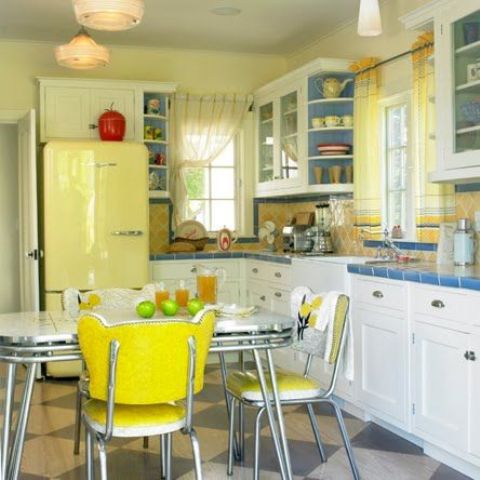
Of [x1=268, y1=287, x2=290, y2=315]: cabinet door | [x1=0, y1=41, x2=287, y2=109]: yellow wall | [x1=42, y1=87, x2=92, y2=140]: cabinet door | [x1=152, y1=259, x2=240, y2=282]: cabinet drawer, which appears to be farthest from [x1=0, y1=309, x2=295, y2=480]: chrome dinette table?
[x1=0, y1=41, x2=287, y2=109]: yellow wall

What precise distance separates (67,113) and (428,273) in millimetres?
3498

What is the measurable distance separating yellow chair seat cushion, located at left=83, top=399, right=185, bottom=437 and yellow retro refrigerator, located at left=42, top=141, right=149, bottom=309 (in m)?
2.88

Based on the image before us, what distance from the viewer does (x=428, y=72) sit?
4477 mm

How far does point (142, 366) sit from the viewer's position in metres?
2.59

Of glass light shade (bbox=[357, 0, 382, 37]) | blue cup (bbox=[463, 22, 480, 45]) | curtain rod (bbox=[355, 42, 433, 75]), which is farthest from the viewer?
curtain rod (bbox=[355, 42, 433, 75])

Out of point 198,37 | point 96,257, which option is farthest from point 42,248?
point 198,37

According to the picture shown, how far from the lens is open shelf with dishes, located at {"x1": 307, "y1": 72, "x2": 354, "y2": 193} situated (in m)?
5.55

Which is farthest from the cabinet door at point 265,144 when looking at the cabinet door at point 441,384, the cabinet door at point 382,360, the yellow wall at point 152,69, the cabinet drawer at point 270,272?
the cabinet door at point 441,384

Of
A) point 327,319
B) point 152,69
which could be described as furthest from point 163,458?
point 152,69

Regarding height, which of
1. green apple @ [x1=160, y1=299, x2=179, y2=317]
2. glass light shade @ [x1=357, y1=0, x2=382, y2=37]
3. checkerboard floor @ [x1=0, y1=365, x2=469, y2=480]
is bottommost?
checkerboard floor @ [x1=0, y1=365, x2=469, y2=480]

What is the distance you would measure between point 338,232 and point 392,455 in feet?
7.85

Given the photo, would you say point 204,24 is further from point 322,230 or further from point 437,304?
point 437,304

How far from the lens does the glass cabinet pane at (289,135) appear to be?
19.4 ft

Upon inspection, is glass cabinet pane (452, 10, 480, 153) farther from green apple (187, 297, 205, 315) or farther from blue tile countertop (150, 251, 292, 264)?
blue tile countertop (150, 251, 292, 264)
